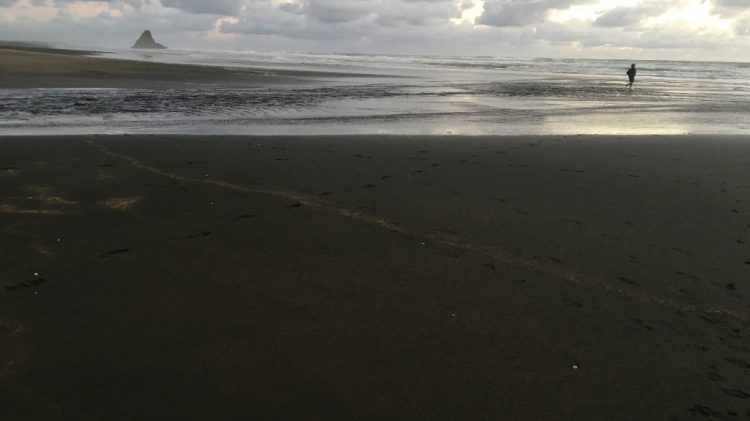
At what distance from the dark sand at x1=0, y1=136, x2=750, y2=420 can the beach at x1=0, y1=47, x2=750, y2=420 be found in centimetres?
2

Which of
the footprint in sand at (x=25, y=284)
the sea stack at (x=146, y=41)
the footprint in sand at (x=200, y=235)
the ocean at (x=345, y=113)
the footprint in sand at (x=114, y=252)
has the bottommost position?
the footprint in sand at (x=25, y=284)

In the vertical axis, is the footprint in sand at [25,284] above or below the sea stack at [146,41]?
below

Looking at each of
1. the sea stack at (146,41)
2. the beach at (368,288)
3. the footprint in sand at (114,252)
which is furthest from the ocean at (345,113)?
the sea stack at (146,41)

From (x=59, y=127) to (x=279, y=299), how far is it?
1164 centimetres

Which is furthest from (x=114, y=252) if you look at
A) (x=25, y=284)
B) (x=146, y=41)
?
(x=146, y=41)

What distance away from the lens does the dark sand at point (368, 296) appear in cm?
318

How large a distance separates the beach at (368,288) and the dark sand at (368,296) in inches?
0.9

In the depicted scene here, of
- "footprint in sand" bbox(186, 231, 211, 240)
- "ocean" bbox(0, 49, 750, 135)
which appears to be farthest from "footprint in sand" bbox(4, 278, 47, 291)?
"ocean" bbox(0, 49, 750, 135)

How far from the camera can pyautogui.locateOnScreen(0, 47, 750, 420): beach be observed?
320 cm

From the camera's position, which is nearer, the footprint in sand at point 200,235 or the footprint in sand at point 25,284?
the footprint in sand at point 25,284

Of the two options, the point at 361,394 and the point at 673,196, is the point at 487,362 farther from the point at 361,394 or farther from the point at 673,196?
the point at 673,196

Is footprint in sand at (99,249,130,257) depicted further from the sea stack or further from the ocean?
the sea stack

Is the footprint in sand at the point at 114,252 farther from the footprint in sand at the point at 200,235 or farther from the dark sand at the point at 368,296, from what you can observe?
the footprint in sand at the point at 200,235

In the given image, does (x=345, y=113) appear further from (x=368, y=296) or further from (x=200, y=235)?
(x=368, y=296)
